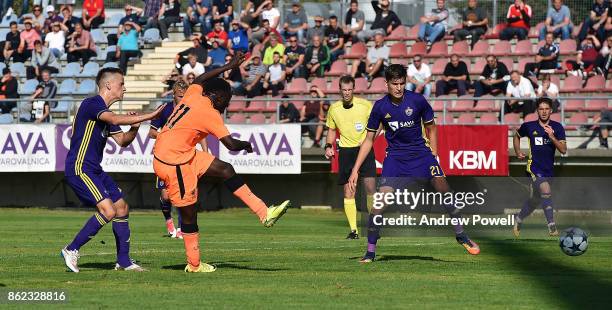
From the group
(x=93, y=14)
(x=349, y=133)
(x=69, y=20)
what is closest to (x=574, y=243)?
(x=349, y=133)

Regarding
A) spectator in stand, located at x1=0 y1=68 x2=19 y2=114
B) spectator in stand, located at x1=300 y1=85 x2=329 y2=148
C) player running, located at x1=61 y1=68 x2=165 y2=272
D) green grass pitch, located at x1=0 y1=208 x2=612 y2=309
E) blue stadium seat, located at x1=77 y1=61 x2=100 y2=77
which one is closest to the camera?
green grass pitch, located at x1=0 y1=208 x2=612 y2=309

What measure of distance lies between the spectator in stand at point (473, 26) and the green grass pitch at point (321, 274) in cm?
1254

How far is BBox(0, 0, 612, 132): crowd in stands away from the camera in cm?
2747

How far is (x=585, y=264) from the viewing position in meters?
13.1

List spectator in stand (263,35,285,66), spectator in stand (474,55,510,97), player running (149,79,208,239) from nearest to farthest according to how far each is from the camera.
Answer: player running (149,79,208,239), spectator in stand (474,55,510,97), spectator in stand (263,35,285,66)

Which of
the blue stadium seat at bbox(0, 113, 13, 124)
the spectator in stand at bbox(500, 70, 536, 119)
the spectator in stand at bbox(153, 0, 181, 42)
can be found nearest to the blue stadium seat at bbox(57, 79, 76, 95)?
the blue stadium seat at bbox(0, 113, 13, 124)

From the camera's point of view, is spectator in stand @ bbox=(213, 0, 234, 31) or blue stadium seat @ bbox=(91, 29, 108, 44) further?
blue stadium seat @ bbox=(91, 29, 108, 44)

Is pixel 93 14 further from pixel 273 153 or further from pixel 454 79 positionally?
pixel 454 79

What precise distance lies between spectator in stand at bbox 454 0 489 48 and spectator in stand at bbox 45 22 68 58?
11.5m

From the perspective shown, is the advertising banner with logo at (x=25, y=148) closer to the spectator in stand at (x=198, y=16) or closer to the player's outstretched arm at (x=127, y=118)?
the spectator in stand at (x=198, y=16)

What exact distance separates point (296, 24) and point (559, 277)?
20774 mm

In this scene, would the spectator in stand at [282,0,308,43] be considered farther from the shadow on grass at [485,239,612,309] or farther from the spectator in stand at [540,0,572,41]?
the shadow on grass at [485,239,612,309]

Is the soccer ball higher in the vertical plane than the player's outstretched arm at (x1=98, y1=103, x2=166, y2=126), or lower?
lower

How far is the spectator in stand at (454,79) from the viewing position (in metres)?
27.4
